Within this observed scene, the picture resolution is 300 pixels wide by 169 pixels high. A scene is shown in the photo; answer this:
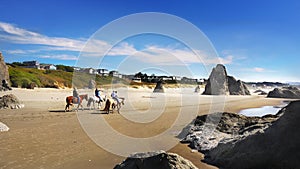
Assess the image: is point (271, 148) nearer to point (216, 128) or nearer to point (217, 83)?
point (216, 128)

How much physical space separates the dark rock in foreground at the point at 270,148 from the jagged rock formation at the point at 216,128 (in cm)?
154

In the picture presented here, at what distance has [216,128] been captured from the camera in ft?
33.8

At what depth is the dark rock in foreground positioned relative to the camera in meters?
5.66

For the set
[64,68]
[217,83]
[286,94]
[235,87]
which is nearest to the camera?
[217,83]

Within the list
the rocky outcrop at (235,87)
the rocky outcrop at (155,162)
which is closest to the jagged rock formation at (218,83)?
the rocky outcrop at (235,87)

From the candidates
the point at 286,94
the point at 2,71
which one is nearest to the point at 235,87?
the point at 286,94

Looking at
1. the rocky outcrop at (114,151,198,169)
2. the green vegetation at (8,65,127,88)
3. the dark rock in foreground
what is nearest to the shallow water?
the dark rock in foreground

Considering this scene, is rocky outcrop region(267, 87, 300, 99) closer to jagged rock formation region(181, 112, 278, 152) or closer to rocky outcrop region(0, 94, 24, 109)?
jagged rock formation region(181, 112, 278, 152)

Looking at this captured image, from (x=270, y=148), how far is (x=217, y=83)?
37856 millimetres

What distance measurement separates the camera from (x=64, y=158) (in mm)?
7246

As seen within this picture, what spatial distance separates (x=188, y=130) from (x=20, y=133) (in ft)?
23.7

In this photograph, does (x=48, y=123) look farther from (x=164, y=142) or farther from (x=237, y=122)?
(x=237, y=122)

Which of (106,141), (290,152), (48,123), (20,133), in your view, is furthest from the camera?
(48,123)

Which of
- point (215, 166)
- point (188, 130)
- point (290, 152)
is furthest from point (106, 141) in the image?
point (290, 152)
